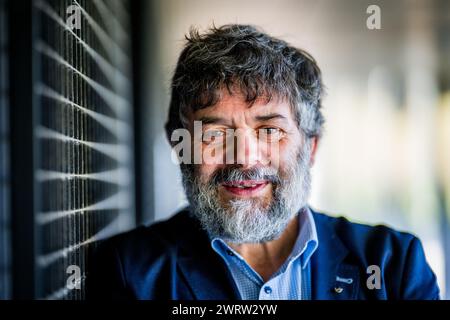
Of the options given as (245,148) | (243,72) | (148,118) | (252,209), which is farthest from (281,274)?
(148,118)

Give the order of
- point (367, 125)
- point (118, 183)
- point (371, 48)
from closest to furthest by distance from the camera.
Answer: point (371, 48) < point (367, 125) < point (118, 183)

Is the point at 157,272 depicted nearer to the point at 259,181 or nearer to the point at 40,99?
the point at 259,181

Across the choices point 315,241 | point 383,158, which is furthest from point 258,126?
point 383,158

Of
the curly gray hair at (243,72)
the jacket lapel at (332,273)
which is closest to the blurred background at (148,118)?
the curly gray hair at (243,72)

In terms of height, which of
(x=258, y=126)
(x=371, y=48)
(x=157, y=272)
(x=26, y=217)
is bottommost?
(x=157, y=272)

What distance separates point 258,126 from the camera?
1.06 m

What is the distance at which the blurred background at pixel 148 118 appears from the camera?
32.8 inches

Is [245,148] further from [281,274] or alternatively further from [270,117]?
[281,274]

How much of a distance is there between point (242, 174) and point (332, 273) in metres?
0.30

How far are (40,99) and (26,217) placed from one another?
0.67 ft

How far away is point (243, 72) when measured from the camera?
1.07 meters

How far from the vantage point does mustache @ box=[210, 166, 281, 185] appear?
105 cm

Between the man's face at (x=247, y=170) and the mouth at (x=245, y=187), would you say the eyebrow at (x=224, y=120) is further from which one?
the mouth at (x=245, y=187)

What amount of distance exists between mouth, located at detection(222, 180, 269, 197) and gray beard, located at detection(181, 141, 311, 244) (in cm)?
1
